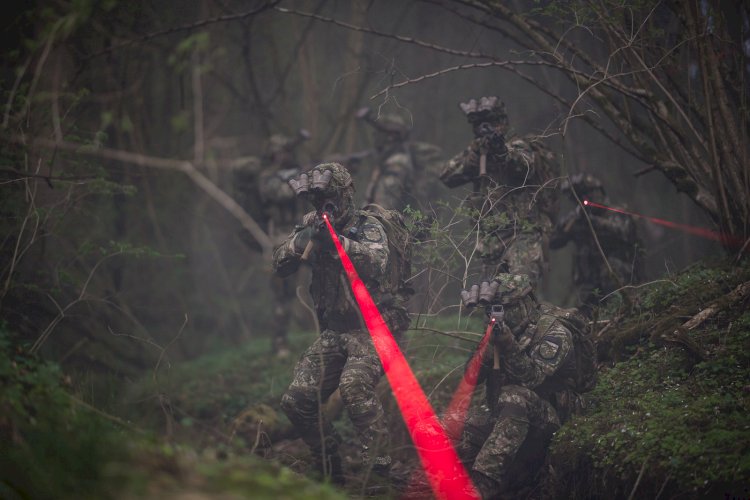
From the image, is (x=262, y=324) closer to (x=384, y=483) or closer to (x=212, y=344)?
(x=212, y=344)

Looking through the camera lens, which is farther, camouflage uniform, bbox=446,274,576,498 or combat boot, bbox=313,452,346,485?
→ combat boot, bbox=313,452,346,485

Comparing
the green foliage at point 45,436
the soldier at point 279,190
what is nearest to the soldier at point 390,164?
the soldier at point 279,190

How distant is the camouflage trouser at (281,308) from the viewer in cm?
1076

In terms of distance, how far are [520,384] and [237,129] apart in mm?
12095

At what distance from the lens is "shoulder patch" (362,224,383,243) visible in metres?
6.57

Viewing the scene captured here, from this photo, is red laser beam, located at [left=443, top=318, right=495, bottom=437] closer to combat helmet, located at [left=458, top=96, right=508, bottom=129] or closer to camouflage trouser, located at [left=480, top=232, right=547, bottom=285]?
camouflage trouser, located at [left=480, top=232, right=547, bottom=285]

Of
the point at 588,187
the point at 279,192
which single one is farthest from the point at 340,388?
the point at 279,192

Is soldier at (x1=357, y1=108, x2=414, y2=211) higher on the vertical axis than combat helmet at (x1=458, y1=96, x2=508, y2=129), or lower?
lower

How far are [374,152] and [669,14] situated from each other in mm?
4786

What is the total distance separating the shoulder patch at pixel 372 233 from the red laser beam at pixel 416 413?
1.16 ft

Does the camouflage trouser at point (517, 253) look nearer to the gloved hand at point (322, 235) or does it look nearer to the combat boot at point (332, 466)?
the gloved hand at point (322, 235)

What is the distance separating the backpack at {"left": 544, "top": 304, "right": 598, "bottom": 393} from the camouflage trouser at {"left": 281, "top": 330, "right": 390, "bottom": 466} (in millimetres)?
1864

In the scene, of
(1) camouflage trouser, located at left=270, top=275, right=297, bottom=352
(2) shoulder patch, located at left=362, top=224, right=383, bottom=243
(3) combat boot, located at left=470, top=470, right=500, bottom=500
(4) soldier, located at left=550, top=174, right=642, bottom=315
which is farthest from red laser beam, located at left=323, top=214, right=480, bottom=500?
(1) camouflage trouser, located at left=270, top=275, right=297, bottom=352

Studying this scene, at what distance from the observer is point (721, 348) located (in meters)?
5.76
